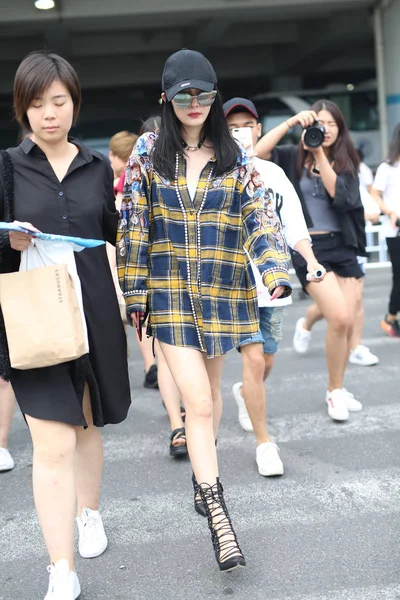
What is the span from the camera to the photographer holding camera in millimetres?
5008

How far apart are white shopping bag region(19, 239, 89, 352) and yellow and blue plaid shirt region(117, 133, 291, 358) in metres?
0.35

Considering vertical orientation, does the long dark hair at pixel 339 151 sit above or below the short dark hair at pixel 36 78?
below

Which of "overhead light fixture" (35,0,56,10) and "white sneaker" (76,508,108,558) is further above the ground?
"overhead light fixture" (35,0,56,10)

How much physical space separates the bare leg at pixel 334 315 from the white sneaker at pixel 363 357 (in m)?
1.49

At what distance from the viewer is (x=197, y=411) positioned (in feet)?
10.5

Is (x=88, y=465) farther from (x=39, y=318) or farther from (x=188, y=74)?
(x=188, y=74)

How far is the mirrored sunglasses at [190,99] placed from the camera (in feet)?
10.6

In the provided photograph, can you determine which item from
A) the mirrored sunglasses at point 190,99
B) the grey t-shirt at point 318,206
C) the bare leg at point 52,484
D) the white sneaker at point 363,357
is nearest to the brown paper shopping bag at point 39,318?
the bare leg at point 52,484

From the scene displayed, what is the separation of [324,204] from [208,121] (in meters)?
2.02

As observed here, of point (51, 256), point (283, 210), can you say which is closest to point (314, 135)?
point (283, 210)

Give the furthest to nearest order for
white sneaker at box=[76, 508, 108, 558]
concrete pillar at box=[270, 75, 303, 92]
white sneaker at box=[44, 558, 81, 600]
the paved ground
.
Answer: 1. concrete pillar at box=[270, 75, 303, 92]
2. white sneaker at box=[76, 508, 108, 558]
3. the paved ground
4. white sneaker at box=[44, 558, 81, 600]

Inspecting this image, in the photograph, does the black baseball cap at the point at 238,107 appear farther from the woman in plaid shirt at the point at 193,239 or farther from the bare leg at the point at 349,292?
the bare leg at the point at 349,292

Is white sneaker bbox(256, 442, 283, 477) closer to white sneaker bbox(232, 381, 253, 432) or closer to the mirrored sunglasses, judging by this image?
white sneaker bbox(232, 381, 253, 432)

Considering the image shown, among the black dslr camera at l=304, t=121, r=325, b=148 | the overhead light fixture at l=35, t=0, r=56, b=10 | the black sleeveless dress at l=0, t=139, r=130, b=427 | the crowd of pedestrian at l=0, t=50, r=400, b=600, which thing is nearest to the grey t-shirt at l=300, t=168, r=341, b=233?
the black dslr camera at l=304, t=121, r=325, b=148
